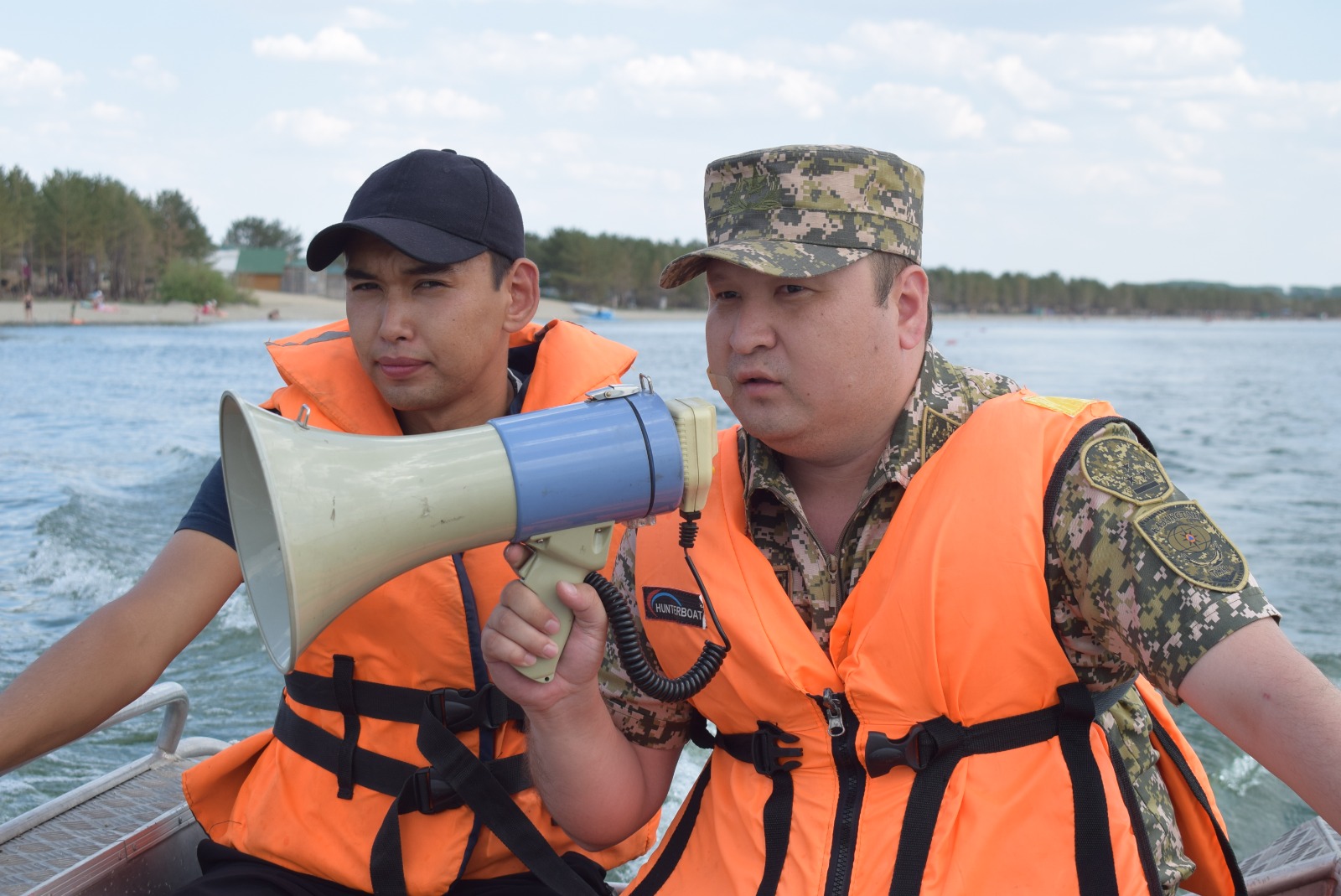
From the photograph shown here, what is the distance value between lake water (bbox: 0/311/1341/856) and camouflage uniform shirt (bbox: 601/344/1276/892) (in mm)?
3063

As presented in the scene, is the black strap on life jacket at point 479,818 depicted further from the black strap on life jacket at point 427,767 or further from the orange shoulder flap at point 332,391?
the orange shoulder flap at point 332,391

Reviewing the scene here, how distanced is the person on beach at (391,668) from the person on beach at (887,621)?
33 centimetres

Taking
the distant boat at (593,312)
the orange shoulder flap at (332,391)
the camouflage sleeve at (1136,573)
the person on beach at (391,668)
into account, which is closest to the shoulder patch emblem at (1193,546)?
the camouflage sleeve at (1136,573)

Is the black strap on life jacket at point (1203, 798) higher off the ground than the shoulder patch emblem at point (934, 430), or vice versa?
the shoulder patch emblem at point (934, 430)

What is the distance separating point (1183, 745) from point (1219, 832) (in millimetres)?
161

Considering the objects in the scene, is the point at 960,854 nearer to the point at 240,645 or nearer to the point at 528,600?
the point at 528,600

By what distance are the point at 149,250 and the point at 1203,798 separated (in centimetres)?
8161

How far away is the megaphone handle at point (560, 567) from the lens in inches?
73.2

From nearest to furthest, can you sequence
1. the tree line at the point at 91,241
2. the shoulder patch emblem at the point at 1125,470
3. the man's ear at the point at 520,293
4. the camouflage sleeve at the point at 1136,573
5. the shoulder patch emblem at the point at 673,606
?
the camouflage sleeve at the point at 1136,573, the shoulder patch emblem at the point at 1125,470, the shoulder patch emblem at the point at 673,606, the man's ear at the point at 520,293, the tree line at the point at 91,241

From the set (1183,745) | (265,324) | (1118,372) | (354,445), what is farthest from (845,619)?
(265,324)

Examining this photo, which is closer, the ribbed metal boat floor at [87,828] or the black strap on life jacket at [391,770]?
the black strap on life jacket at [391,770]

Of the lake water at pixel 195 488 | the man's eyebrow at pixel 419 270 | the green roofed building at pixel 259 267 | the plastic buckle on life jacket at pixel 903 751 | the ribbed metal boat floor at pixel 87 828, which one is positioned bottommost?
the lake water at pixel 195 488

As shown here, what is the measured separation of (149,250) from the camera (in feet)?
243

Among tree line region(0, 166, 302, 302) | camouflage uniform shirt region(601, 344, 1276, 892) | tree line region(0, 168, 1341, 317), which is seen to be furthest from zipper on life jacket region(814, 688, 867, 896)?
tree line region(0, 166, 302, 302)
